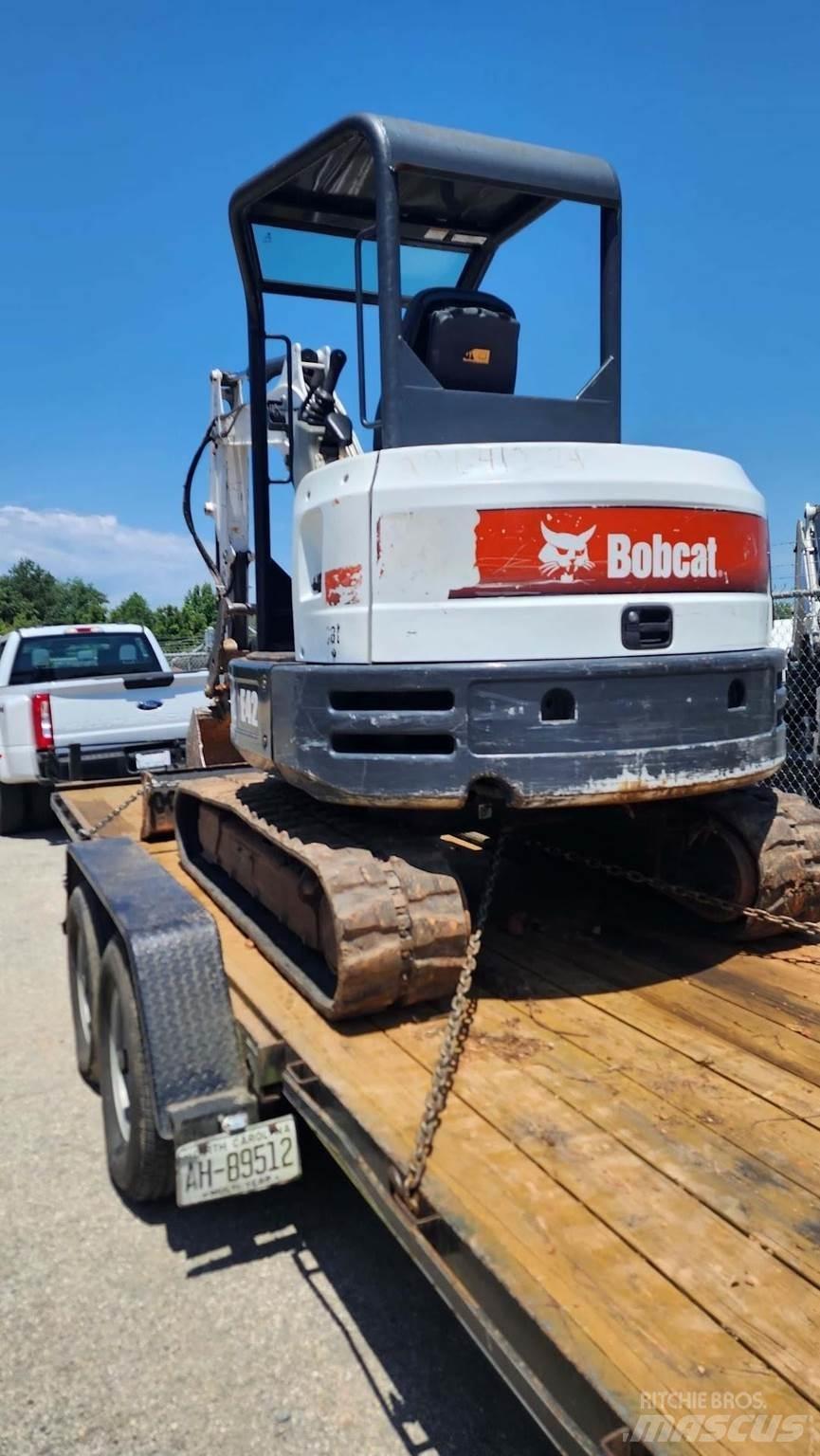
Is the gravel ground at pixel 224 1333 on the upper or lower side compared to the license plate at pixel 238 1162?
lower

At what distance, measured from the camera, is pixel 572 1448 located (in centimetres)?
167

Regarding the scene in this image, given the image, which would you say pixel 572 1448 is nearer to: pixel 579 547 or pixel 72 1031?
pixel 579 547

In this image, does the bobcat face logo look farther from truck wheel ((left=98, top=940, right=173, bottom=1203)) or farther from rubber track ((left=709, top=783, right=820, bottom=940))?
truck wheel ((left=98, top=940, right=173, bottom=1203))

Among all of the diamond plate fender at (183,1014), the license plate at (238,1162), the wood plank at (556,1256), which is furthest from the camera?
the diamond plate fender at (183,1014)

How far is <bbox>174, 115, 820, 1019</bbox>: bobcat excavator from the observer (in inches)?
124

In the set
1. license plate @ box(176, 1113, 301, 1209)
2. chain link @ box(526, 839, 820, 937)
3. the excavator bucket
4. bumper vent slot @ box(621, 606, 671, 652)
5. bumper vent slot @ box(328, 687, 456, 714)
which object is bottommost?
license plate @ box(176, 1113, 301, 1209)

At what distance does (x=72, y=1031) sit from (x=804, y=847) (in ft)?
11.8

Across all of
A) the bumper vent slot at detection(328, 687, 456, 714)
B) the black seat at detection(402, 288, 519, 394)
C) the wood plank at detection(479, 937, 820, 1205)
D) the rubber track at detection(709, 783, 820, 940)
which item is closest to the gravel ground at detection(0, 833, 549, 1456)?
the wood plank at detection(479, 937, 820, 1205)

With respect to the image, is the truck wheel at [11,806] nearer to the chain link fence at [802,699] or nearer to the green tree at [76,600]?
the chain link fence at [802,699]

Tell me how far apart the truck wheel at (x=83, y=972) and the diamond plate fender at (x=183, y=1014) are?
2.05 ft

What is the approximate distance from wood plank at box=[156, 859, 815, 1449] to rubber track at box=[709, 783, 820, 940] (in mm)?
1550

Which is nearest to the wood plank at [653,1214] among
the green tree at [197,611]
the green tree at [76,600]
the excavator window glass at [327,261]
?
the excavator window glass at [327,261]

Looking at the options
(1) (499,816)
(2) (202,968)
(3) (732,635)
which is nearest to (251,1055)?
(2) (202,968)

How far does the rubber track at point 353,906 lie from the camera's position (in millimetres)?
3102
